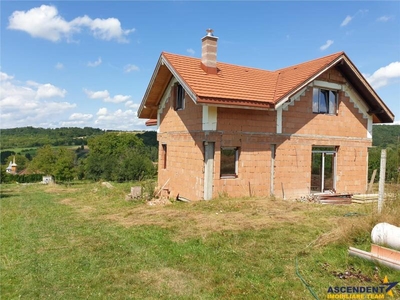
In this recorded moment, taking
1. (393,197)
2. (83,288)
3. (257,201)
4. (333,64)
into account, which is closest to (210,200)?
(257,201)

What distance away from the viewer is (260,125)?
44.4ft

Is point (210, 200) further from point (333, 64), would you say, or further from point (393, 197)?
point (333, 64)

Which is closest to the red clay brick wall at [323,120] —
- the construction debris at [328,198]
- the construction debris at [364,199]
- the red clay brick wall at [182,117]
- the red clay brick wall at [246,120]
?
the red clay brick wall at [246,120]

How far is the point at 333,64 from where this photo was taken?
1421cm

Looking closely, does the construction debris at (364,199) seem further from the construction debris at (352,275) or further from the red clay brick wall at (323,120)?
the construction debris at (352,275)

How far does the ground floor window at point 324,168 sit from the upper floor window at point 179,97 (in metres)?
6.99

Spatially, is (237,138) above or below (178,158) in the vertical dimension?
above

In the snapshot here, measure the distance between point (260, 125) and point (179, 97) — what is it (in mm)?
4412

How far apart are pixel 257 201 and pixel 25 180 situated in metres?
54.4

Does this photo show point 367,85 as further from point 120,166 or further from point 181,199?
point 120,166

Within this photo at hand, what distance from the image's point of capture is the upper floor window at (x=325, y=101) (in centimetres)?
1503

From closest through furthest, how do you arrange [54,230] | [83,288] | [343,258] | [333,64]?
[83,288]
[343,258]
[54,230]
[333,64]

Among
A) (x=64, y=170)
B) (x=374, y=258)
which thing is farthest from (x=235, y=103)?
(x=64, y=170)

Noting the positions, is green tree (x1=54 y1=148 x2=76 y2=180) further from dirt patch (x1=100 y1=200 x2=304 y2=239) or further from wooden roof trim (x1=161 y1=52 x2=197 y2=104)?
dirt patch (x1=100 y1=200 x2=304 y2=239)
